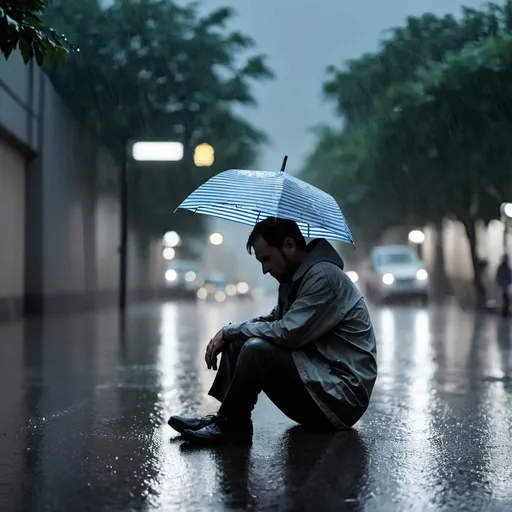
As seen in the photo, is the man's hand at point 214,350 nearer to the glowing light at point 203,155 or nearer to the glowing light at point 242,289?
the glowing light at point 203,155

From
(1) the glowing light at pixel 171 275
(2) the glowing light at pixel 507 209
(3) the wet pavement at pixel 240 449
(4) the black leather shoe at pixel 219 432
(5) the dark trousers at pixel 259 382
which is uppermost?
(2) the glowing light at pixel 507 209

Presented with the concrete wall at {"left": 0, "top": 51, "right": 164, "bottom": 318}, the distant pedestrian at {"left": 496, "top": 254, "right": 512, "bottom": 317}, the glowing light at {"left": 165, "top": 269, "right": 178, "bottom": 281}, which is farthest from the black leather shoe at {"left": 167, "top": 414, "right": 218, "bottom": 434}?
the glowing light at {"left": 165, "top": 269, "right": 178, "bottom": 281}

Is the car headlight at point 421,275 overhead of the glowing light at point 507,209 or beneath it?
beneath

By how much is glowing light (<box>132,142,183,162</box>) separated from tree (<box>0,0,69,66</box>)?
58.3ft

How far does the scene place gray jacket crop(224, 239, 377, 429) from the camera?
5473 millimetres

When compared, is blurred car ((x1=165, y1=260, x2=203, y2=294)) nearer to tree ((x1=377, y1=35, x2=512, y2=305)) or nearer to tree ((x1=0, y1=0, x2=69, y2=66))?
tree ((x1=377, y1=35, x2=512, y2=305))

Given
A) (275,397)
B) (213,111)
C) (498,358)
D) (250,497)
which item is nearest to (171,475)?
(250,497)

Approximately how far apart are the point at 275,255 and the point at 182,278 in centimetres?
4938

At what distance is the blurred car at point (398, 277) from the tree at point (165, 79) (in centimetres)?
755

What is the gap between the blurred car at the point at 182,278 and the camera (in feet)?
176

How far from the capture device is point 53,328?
1886 centimetres

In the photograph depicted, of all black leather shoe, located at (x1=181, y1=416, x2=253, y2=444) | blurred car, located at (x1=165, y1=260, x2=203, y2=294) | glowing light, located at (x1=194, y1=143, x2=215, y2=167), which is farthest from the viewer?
blurred car, located at (x1=165, y1=260, x2=203, y2=294)

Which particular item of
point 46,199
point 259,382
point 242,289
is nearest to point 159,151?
point 46,199

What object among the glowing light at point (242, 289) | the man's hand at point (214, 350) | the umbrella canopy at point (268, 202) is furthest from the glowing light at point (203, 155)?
the glowing light at point (242, 289)
